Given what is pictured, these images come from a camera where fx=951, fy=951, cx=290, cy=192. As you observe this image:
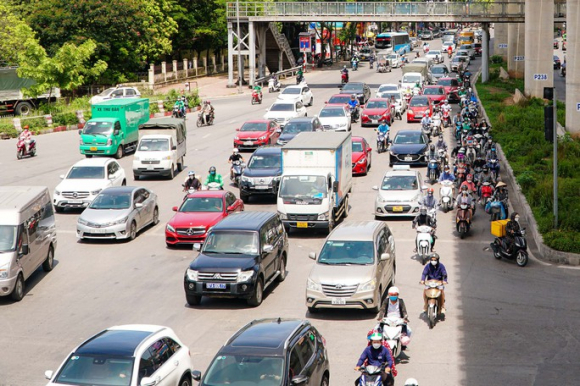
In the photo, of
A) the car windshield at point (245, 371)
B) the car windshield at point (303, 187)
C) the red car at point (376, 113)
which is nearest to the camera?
the car windshield at point (245, 371)

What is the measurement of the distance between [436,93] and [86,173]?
106 ft

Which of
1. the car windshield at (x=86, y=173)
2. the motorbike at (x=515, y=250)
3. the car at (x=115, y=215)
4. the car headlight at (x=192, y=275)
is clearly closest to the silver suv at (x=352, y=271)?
the car headlight at (x=192, y=275)

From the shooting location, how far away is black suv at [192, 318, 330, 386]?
43.4ft

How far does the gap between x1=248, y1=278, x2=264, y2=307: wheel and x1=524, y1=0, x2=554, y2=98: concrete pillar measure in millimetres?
46439

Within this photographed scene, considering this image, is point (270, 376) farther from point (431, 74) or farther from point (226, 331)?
point (431, 74)

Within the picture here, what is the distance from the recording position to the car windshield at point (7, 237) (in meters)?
22.4

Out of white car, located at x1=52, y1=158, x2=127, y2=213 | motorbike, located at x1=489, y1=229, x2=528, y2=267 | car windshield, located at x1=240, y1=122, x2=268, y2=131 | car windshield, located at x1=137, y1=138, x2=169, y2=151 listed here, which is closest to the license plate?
motorbike, located at x1=489, y1=229, x2=528, y2=267

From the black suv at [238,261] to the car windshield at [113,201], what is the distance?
6196mm

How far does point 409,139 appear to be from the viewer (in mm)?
40938

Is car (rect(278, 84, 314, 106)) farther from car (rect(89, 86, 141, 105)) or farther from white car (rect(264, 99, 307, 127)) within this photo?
car (rect(89, 86, 141, 105))

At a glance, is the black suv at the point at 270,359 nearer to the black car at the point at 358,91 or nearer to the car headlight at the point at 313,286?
the car headlight at the point at 313,286

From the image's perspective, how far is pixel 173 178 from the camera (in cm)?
3994

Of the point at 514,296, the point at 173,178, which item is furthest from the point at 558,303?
the point at 173,178

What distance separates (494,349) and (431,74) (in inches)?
2465
